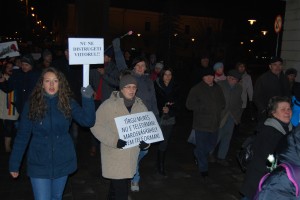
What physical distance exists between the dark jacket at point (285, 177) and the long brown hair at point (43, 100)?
8.05ft

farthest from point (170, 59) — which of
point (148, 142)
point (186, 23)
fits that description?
point (186, 23)

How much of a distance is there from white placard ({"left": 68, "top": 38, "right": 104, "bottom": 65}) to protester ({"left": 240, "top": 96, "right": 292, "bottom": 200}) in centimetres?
203

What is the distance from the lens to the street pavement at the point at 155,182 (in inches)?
241

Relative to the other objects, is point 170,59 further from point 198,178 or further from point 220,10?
point 220,10

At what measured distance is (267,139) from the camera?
4105mm

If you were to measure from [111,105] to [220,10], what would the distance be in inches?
2401

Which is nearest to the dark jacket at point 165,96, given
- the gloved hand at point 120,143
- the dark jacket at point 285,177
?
the gloved hand at point 120,143

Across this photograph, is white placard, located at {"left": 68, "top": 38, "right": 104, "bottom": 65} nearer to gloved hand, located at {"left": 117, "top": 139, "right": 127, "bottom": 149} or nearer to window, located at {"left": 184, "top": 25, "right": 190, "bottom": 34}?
gloved hand, located at {"left": 117, "top": 139, "right": 127, "bottom": 149}

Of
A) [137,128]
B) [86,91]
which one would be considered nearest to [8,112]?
[137,128]

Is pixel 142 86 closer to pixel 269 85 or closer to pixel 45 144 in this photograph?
pixel 45 144

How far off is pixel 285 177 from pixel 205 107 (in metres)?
4.44

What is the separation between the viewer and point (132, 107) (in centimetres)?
495

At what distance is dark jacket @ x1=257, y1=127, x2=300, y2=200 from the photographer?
236cm

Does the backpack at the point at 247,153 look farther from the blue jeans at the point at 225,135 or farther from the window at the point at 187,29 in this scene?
the window at the point at 187,29
